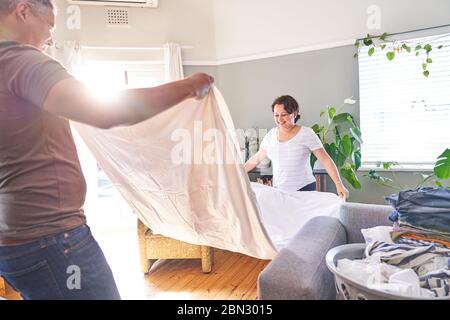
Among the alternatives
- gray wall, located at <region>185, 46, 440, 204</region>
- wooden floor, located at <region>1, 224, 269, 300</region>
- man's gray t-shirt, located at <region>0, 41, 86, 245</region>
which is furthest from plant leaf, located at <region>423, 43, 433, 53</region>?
man's gray t-shirt, located at <region>0, 41, 86, 245</region>

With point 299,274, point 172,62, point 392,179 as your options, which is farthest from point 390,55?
point 299,274

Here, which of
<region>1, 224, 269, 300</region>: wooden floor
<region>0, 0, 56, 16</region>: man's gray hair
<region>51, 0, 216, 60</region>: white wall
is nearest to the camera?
<region>0, 0, 56, 16</region>: man's gray hair

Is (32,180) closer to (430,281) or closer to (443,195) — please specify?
(430,281)

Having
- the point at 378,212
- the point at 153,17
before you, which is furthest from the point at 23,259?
the point at 153,17

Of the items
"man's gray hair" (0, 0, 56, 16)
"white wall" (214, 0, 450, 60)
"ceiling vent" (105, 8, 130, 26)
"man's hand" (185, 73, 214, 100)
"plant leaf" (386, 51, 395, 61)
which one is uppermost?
"ceiling vent" (105, 8, 130, 26)

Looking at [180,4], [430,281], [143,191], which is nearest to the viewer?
[430,281]

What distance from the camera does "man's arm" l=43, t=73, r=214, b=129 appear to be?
57 cm

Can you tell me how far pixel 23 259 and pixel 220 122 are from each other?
75 centimetres

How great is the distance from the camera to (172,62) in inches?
137

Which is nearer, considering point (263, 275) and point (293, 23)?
point (263, 275)

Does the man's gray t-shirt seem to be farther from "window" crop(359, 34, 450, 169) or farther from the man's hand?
"window" crop(359, 34, 450, 169)

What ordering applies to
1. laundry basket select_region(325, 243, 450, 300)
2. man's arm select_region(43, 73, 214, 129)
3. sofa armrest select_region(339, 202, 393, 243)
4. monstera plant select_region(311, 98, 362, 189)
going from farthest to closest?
monstera plant select_region(311, 98, 362, 189), sofa armrest select_region(339, 202, 393, 243), laundry basket select_region(325, 243, 450, 300), man's arm select_region(43, 73, 214, 129)

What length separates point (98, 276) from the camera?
30.5 inches

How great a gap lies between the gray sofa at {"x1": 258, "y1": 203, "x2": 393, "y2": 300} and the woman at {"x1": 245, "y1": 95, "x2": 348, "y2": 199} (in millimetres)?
725
